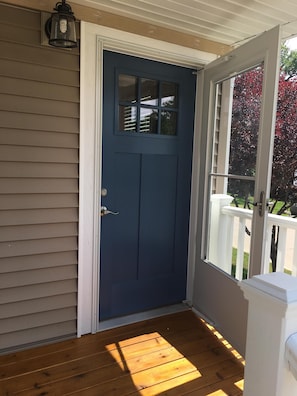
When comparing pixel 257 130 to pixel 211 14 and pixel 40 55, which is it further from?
pixel 40 55

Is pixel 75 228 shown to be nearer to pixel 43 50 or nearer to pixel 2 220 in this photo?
pixel 2 220

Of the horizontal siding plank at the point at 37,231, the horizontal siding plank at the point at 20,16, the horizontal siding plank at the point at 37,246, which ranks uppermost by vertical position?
the horizontal siding plank at the point at 20,16

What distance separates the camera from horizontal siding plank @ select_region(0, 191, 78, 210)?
2053 mm

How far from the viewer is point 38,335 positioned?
2.26 m

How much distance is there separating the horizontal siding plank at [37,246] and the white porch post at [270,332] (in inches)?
64.5

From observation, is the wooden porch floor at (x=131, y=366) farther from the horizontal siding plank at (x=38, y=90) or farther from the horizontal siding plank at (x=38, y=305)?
the horizontal siding plank at (x=38, y=90)

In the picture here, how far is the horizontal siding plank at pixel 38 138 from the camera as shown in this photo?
2.01 metres

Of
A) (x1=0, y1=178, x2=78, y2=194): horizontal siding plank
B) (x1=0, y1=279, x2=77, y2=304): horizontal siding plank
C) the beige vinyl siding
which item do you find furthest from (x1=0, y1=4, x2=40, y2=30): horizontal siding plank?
(x1=0, y1=279, x2=77, y2=304): horizontal siding plank

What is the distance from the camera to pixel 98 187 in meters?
2.36

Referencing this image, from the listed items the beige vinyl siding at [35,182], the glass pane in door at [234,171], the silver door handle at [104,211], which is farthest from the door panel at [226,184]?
the beige vinyl siding at [35,182]

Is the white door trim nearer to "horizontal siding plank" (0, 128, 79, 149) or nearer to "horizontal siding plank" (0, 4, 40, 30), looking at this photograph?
"horizontal siding plank" (0, 128, 79, 149)

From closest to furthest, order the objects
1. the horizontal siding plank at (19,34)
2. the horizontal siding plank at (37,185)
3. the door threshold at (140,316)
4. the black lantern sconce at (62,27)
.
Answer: the black lantern sconce at (62,27), the horizontal siding plank at (19,34), the horizontal siding plank at (37,185), the door threshold at (140,316)

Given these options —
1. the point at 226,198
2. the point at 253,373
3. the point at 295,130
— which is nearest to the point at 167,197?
the point at 226,198

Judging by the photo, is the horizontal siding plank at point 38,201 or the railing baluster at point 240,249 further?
the railing baluster at point 240,249
